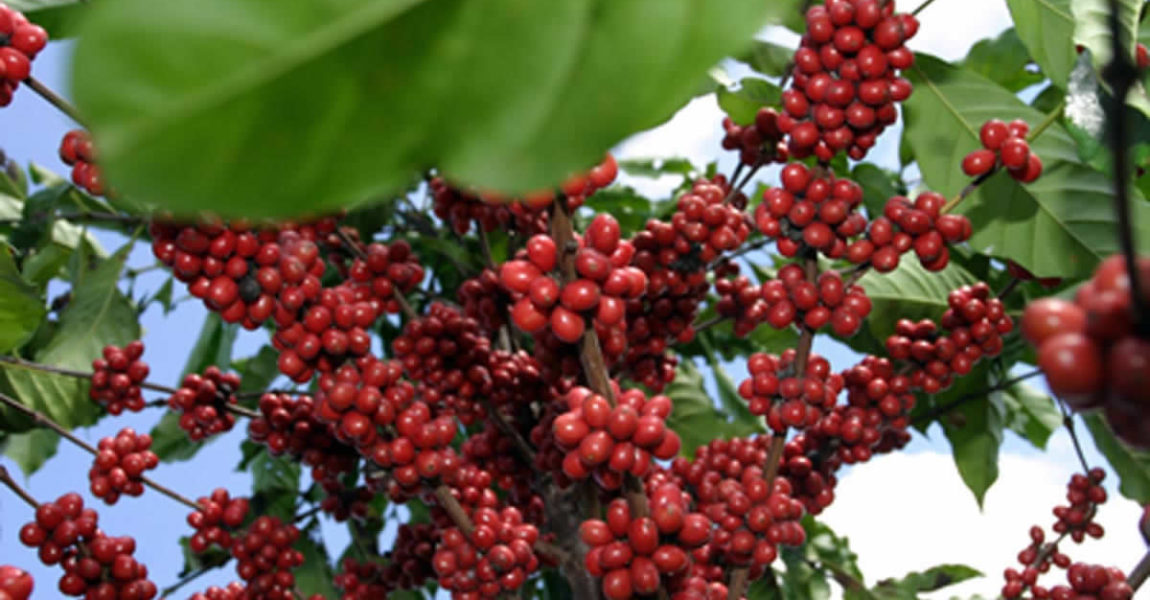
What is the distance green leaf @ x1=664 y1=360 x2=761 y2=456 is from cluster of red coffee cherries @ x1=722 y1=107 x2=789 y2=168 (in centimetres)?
73

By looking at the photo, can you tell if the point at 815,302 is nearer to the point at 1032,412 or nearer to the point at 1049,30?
the point at 1049,30

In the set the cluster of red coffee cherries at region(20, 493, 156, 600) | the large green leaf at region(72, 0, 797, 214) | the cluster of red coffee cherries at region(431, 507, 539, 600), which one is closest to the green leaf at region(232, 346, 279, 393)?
the cluster of red coffee cherries at region(20, 493, 156, 600)

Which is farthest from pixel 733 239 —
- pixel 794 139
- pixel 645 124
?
pixel 645 124

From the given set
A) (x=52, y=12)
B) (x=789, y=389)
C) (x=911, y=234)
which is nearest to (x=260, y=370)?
(x=52, y=12)

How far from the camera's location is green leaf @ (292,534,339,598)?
70.8 inches

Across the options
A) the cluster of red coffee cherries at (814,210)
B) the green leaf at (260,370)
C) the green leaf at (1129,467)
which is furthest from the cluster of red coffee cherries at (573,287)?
the green leaf at (260,370)

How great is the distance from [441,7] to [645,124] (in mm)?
57

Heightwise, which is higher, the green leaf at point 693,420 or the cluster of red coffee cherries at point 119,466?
the green leaf at point 693,420

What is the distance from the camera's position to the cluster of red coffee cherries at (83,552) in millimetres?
997

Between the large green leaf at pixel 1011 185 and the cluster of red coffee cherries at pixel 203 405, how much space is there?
0.95 meters

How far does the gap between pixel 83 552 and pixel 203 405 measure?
0.76ft

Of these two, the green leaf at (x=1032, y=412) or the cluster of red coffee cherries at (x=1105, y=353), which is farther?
the green leaf at (x=1032, y=412)

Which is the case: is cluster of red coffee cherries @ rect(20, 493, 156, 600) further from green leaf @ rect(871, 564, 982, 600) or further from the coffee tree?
green leaf @ rect(871, 564, 982, 600)

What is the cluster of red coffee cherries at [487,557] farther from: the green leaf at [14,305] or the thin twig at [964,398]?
the thin twig at [964,398]
